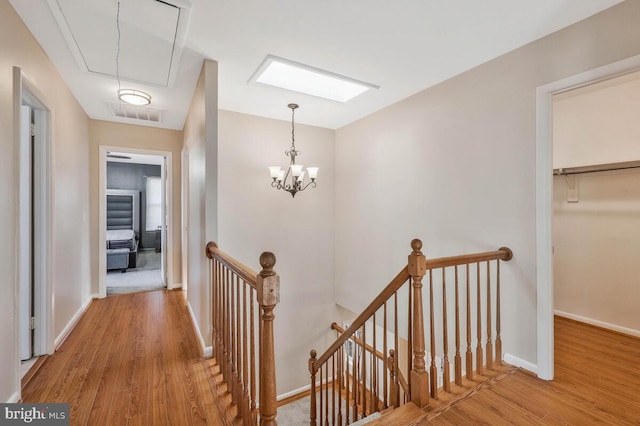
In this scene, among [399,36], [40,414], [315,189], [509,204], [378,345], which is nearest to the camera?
[40,414]

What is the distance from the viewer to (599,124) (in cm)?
309

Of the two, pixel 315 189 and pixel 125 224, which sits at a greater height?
pixel 315 189

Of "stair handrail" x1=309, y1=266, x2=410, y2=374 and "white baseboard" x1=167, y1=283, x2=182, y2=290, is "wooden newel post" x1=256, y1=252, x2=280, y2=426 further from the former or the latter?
"white baseboard" x1=167, y1=283, x2=182, y2=290

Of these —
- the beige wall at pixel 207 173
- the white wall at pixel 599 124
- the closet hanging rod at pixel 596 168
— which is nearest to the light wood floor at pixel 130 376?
the beige wall at pixel 207 173

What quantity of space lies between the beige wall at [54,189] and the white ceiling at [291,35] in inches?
8.0

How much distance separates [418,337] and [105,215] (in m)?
4.41

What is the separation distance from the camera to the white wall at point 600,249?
289cm

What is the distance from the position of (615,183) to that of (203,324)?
4291 millimetres

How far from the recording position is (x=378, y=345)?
4801 mm

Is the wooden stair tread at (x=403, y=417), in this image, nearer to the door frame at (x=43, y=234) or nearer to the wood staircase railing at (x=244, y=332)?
the wood staircase railing at (x=244, y=332)

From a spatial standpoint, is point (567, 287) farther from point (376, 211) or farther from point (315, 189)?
point (315, 189)

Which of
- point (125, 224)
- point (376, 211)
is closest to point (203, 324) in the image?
point (376, 211)

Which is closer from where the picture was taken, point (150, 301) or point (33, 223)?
point (33, 223)

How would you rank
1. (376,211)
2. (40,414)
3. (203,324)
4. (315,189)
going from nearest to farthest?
1. (40,414)
2. (203,324)
3. (376,211)
4. (315,189)
